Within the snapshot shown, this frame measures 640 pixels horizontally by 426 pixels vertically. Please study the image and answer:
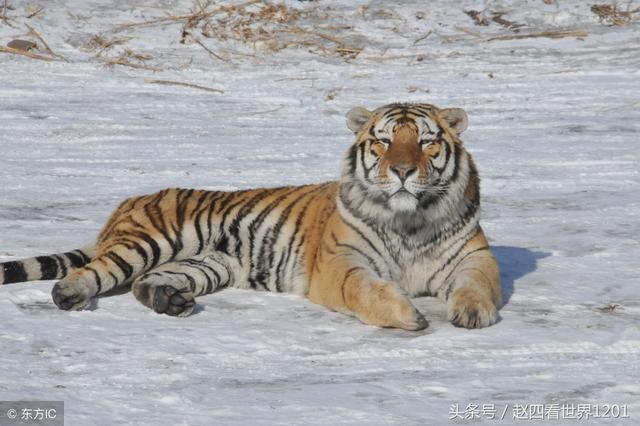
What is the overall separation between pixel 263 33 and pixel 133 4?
1456mm

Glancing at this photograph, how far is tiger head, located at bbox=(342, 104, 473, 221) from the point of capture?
5.27 m

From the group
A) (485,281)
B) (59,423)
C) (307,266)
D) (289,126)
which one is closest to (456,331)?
(485,281)

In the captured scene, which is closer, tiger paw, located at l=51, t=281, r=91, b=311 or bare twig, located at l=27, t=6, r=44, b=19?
tiger paw, located at l=51, t=281, r=91, b=311

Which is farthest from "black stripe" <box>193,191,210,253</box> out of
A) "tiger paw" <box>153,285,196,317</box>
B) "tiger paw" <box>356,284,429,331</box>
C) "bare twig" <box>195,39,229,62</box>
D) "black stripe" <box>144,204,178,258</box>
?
"bare twig" <box>195,39,229,62</box>

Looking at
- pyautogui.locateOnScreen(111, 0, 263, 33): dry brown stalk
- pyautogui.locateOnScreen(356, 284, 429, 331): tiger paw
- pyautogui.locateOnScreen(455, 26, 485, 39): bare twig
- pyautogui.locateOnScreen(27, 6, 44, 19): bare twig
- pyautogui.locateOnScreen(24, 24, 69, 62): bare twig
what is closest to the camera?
pyautogui.locateOnScreen(356, 284, 429, 331): tiger paw

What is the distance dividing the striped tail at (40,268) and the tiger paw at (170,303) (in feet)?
2.19

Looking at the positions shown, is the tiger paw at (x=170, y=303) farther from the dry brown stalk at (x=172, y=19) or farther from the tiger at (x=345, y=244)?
the dry brown stalk at (x=172, y=19)

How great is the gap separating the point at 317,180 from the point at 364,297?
3.29 m

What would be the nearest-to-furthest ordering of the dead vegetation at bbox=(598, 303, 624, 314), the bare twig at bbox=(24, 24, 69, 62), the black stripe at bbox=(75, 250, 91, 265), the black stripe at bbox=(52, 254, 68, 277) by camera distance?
the dead vegetation at bbox=(598, 303, 624, 314) < the black stripe at bbox=(52, 254, 68, 277) < the black stripe at bbox=(75, 250, 91, 265) < the bare twig at bbox=(24, 24, 69, 62)

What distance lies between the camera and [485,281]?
17.2 feet

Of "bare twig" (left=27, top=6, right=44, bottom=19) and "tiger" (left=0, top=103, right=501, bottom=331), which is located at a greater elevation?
"bare twig" (left=27, top=6, right=44, bottom=19)

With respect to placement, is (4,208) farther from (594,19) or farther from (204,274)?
(594,19)

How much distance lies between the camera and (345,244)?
5.47 m

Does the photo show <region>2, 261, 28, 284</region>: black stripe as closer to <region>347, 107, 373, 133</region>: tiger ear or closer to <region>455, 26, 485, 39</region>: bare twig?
<region>347, 107, 373, 133</region>: tiger ear
